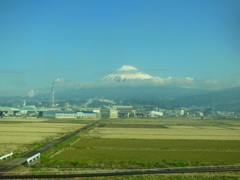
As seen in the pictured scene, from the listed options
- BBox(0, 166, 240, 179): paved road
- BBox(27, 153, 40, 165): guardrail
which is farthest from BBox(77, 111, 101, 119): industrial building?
BBox(0, 166, 240, 179): paved road

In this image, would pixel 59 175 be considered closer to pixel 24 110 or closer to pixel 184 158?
pixel 184 158

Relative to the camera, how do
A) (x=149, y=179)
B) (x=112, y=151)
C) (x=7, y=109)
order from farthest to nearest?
(x=7, y=109) < (x=112, y=151) < (x=149, y=179)

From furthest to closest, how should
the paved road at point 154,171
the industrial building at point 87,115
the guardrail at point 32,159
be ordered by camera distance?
1. the industrial building at point 87,115
2. the guardrail at point 32,159
3. the paved road at point 154,171

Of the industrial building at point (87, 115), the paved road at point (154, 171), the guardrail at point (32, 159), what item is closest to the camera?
the paved road at point (154, 171)

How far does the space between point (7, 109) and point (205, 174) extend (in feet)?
306

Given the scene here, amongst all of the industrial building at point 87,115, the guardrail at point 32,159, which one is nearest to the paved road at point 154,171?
the guardrail at point 32,159

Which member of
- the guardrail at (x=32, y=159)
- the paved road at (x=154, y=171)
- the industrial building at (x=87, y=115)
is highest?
the industrial building at (x=87, y=115)

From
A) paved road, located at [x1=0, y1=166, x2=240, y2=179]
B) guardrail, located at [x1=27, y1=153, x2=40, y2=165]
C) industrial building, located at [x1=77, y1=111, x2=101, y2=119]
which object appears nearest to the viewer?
paved road, located at [x1=0, y1=166, x2=240, y2=179]

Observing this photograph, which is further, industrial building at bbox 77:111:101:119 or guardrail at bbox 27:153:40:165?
industrial building at bbox 77:111:101:119

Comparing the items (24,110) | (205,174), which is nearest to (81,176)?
(205,174)

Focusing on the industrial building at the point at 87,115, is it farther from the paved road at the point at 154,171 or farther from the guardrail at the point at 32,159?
the paved road at the point at 154,171

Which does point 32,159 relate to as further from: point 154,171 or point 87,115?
point 87,115

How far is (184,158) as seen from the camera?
23.8 metres

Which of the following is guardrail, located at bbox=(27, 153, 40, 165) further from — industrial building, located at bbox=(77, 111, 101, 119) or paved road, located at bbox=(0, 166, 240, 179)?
industrial building, located at bbox=(77, 111, 101, 119)
